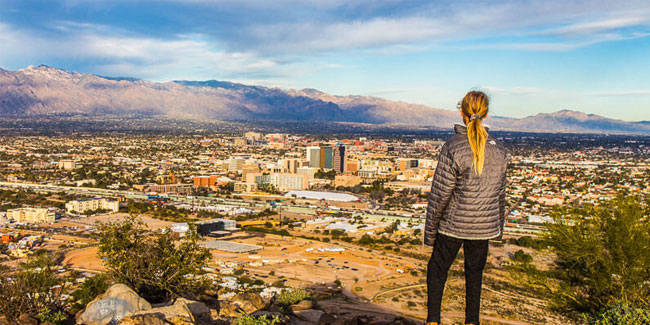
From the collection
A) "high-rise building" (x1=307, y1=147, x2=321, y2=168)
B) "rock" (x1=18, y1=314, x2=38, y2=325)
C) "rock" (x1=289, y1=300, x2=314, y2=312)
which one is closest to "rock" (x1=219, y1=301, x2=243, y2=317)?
"rock" (x1=289, y1=300, x2=314, y2=312)

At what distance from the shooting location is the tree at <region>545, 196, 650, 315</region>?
649cm

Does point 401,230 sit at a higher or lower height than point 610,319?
lower

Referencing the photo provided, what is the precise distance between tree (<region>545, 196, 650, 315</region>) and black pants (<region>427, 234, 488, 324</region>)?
10.7ft

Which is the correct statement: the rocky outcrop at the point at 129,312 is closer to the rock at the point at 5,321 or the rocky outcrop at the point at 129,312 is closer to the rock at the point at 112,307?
the rock at the point at 112,307

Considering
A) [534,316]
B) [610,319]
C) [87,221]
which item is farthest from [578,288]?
[87,221]

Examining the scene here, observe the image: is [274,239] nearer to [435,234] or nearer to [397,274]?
[397,274]

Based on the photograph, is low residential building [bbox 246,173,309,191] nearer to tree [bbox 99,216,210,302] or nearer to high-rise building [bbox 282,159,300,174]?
high-rise building [bbox 282,159,300,174]

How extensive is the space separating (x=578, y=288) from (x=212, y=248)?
20.1 meters

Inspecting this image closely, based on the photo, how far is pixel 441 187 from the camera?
338 centimetres

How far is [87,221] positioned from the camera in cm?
3434

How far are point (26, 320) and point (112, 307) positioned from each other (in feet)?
3.29

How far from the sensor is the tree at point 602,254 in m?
6.49

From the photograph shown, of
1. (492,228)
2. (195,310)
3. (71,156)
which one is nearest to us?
(492,228)

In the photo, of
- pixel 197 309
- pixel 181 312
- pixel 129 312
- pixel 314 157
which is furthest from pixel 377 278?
pixel 314 157
